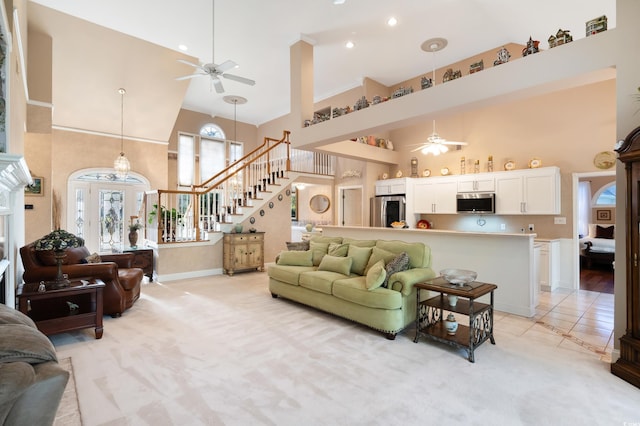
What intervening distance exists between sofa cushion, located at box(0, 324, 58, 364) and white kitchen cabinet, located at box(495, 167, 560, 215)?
22.5 ft

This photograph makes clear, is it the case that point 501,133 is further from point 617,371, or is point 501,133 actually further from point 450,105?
point 617,371

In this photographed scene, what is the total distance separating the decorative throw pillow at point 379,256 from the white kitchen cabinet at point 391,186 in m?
3.70

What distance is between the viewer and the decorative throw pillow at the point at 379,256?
390 cm

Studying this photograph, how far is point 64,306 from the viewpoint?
3508mm

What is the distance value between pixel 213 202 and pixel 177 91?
106 inches

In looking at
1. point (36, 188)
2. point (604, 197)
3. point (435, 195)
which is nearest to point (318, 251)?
point (435, 195)

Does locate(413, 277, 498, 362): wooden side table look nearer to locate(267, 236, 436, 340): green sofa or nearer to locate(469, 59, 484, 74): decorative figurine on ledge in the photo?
locate(267, 236, 436, 340): green sofa

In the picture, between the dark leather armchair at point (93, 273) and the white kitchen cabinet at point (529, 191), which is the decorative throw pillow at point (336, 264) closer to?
the dark leather armchair at point (93, 273)

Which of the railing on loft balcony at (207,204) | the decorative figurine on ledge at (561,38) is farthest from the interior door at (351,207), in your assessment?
the decorative figurine on ledge at (561,38)

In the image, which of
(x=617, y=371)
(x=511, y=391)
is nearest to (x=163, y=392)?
(x=511, y=391)

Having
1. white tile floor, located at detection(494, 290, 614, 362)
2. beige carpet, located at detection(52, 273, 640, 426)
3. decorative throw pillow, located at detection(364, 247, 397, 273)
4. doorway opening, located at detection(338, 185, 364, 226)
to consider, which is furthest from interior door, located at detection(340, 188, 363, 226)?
beige carpet, located at detection(52, 273, 640, 426)

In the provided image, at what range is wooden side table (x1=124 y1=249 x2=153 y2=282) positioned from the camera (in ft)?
19.1

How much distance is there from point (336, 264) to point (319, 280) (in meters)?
0.37

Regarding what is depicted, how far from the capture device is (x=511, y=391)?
234 centimetres
